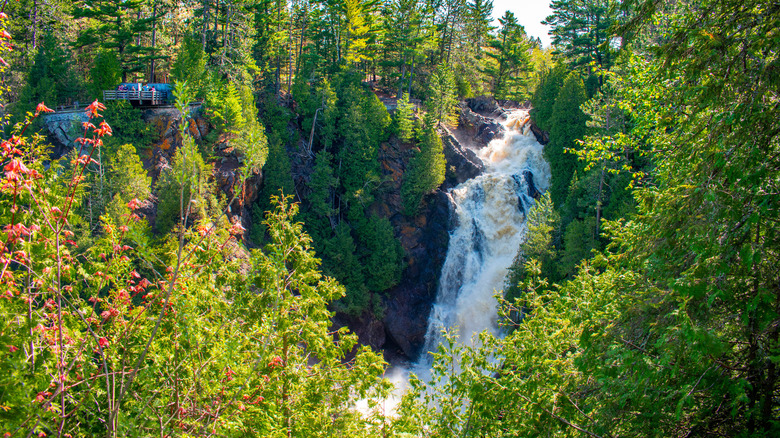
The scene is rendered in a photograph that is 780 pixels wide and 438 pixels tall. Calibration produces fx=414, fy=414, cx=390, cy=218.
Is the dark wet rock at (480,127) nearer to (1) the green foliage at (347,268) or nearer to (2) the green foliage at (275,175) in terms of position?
(1) the green foliage at (347,268)

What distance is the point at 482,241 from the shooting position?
2794 cm

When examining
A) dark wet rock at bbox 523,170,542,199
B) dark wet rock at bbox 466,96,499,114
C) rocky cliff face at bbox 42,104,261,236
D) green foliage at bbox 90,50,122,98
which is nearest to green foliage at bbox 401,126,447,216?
dark wet rock at bbox 523,170,542,199

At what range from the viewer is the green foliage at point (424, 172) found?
2859 cm

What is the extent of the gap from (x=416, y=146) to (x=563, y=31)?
55.4 feet

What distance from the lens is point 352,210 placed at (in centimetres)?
2897

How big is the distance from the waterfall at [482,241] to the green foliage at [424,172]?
7.02ft

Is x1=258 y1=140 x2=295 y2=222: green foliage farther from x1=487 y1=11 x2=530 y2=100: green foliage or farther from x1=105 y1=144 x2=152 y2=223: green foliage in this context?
x1=487 y1=11 x2=530 y2=100: green foliage

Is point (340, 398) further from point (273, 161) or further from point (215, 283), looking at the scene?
point (273, 161)

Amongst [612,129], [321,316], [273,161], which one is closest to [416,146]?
[273,161]

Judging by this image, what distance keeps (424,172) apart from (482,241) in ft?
20.2

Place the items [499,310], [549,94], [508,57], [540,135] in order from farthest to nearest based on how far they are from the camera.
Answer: [508,57], [540,135], [549,94], [499,310]

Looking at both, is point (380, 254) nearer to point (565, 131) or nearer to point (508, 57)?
point (565, 131)

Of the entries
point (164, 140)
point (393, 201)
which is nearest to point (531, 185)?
point (393, 201)

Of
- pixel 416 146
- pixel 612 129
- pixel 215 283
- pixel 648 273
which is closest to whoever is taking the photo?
pixel 648 273
